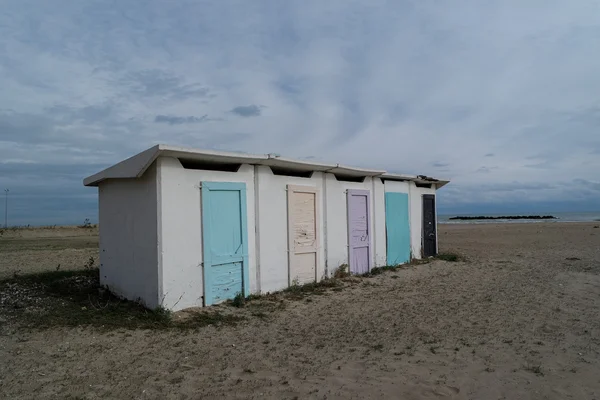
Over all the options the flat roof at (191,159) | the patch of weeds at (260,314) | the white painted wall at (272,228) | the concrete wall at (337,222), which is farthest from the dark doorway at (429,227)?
the patch of weeds at (260,314)

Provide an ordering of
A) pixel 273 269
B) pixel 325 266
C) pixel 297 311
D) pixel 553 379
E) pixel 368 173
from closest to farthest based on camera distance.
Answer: pixel 553 379, pixel 297 311, pixel 273 269, pixel 325 266, pixel 368 173

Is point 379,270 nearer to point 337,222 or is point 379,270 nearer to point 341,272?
point 341,272

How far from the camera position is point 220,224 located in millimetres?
7586

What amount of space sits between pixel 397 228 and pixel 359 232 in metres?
2.06

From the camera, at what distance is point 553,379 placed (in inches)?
170

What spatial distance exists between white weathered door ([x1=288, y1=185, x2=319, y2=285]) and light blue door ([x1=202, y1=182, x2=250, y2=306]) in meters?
1.27

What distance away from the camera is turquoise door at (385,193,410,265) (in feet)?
40.0

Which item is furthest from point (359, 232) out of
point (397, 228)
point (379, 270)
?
point (397, 228)

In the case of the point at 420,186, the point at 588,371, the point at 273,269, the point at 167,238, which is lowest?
the point at 588,371

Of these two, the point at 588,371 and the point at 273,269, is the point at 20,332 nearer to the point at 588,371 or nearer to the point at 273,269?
the point at 273,269

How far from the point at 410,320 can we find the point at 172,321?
3639mm

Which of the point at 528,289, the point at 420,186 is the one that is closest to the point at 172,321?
the point at 528,289

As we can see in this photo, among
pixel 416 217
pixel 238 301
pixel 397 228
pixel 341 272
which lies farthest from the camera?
pixel 416 217

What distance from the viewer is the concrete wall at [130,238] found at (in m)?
6.95
